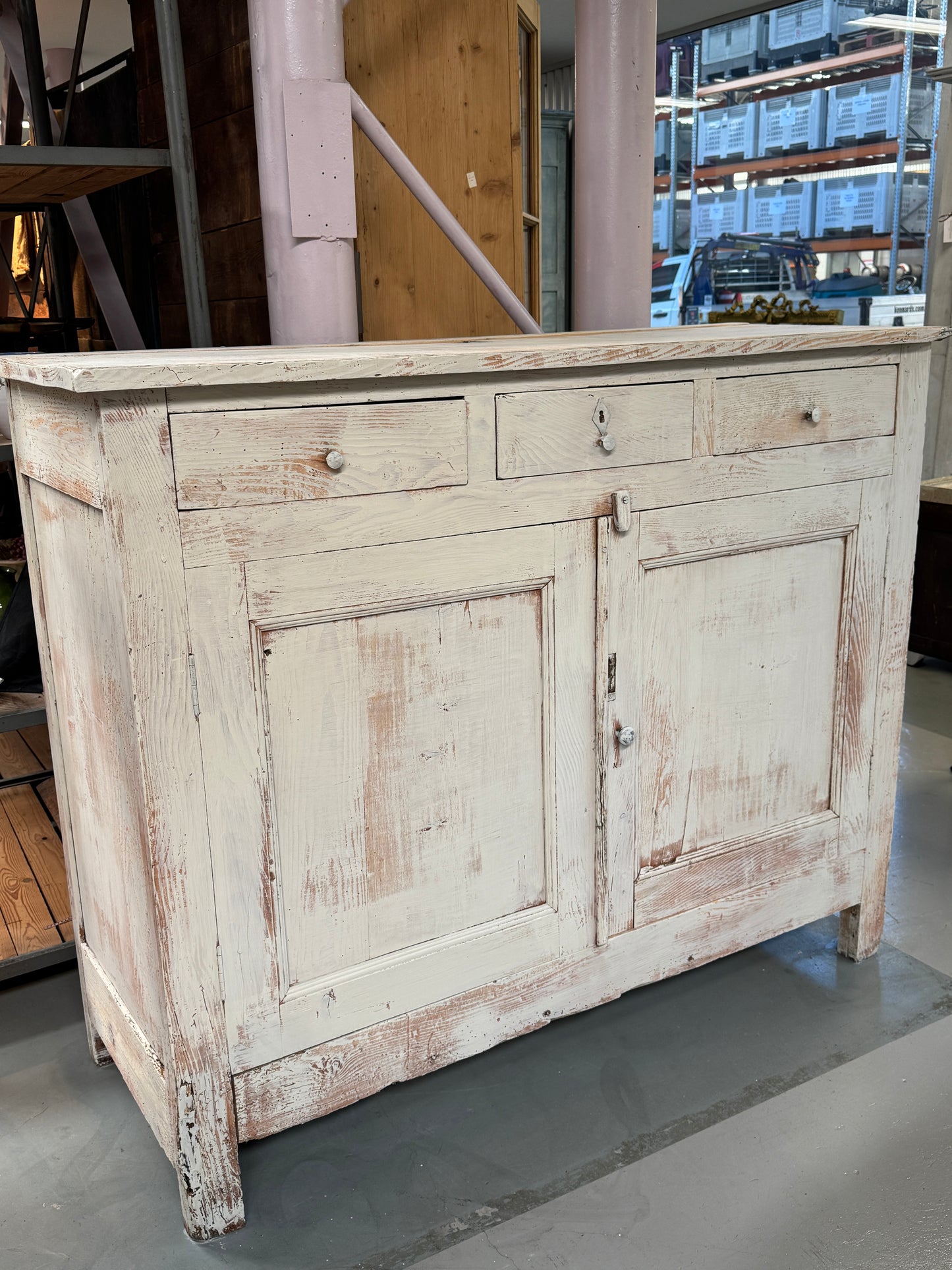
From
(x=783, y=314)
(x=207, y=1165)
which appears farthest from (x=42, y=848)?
(x=783, y=314)

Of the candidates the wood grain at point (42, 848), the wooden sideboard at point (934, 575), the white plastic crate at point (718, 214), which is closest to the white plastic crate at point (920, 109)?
the white plastic crate at point (718, 214)

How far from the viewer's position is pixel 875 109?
5898mm

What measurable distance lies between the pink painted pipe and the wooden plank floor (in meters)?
1.34

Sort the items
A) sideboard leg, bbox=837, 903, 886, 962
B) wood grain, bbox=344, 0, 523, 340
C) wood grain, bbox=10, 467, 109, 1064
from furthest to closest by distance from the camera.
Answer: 1. wood grain, bbox=344, 0, 523, 340
2. sideboard leg, bbox=837, 903, 886, 962
3. wood grain, bbox=10, 467, 109, 1064

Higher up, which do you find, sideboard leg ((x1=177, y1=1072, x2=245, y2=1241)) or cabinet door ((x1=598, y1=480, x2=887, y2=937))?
cabinet door ((x1=598, y1=480, x2=887, y2=937))

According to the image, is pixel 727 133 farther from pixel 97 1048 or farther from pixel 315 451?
pixel 97 1048

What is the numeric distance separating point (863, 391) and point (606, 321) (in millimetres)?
804

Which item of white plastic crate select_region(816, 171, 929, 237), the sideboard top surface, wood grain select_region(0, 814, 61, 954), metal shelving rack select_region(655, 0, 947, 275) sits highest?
metal shelving rack select_region(655, 0, 947, 275)

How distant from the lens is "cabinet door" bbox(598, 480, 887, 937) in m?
1.73

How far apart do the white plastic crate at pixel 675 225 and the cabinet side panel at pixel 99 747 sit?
6.72 meters

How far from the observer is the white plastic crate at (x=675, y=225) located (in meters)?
7.44

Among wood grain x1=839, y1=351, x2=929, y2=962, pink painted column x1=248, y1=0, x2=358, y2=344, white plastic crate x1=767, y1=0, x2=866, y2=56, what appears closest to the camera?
pink painted column x1=248, y1=0, x2=358, y2=344

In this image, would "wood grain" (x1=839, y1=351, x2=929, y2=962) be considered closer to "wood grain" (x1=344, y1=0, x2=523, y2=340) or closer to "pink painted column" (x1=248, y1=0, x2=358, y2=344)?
"pink painted column" (x1=248, y1=0, x2=358, y2=344)

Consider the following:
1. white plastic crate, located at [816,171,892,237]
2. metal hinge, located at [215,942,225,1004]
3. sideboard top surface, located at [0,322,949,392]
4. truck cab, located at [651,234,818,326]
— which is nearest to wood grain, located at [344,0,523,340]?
sideboard top surface, located at [0,322,949,392]
